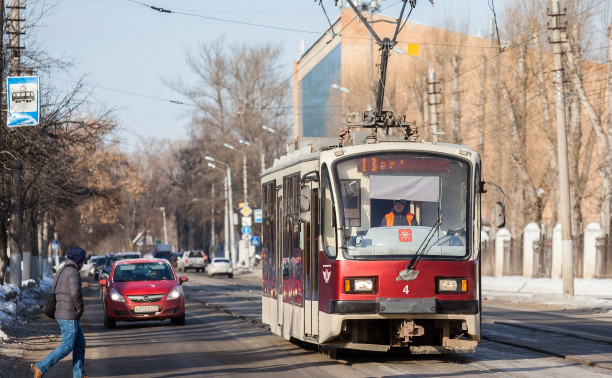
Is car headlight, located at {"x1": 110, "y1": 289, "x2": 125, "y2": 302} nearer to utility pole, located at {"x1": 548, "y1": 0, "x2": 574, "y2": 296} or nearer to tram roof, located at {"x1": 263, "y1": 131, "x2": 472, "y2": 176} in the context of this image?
tram roof, located at {"x1": 263, "y1": 131, "x2": 472, "y2": 176}

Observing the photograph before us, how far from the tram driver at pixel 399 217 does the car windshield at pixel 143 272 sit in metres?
11.1

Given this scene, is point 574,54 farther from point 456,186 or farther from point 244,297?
point 456,186

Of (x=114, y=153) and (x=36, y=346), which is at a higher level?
(x=114, y=153)

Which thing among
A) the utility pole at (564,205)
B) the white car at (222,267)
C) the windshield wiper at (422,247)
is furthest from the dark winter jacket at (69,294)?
the white car at (222,267)

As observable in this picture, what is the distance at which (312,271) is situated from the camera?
1460 cm

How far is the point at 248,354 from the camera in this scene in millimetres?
16016

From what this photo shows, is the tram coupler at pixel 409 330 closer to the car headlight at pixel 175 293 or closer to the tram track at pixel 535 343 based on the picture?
the tram track at pixel 535 343

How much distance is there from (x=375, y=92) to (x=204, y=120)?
24.3 metres

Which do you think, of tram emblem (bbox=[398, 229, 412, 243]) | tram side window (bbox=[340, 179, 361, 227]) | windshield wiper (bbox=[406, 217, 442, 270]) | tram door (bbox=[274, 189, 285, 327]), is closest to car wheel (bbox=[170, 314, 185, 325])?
tram door (bbox=[274, 189, 285, 327])

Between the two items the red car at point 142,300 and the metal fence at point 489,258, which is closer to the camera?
the red car at point 142,300

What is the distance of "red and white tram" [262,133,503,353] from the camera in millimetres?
13570

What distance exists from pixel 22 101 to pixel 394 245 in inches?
422

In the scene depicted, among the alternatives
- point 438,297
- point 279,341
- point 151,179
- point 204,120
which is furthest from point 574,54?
point 151,179

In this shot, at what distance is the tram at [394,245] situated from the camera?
44.5 ft
